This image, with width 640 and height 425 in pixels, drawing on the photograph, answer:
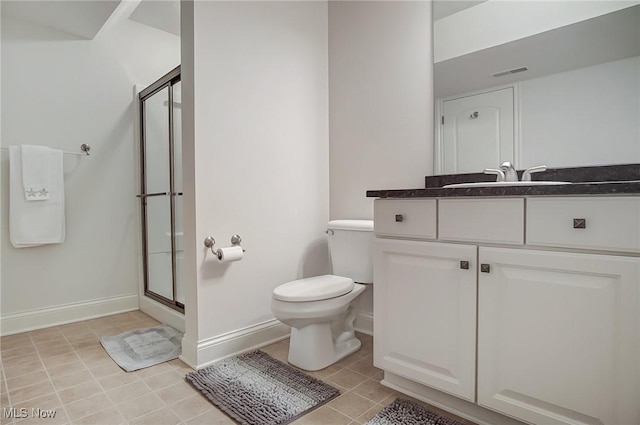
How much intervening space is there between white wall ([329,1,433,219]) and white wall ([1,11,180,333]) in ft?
5.36

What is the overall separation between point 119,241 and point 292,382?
1.98 meters

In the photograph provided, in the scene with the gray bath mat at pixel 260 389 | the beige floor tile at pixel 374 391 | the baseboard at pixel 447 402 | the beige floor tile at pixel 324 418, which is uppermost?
the baseboard at pixel 447 402

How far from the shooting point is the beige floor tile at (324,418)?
4.45 feet

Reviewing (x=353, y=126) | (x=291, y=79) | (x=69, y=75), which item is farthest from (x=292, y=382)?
(x=69, y=75)

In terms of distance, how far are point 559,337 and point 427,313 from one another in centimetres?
44

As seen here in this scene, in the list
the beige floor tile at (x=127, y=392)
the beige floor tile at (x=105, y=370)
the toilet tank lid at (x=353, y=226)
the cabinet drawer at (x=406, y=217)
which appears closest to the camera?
the cabinet drawer at (x=406, y=217)

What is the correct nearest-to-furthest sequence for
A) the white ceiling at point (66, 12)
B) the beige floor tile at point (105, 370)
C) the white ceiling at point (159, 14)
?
the beige floor tile at point (105, 370), the white ceiling at point (66, 12), the white ceiling at point (159, 14)

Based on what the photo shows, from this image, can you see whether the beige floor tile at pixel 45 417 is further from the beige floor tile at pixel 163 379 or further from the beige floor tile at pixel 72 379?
the beige floor tile at pixel 163 379

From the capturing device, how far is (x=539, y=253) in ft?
3.68

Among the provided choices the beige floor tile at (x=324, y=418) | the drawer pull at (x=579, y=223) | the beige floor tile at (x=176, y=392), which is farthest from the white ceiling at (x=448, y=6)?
the beige floor tile at (x=176, y=392)

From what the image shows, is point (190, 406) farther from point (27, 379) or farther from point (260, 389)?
point (27, 379)

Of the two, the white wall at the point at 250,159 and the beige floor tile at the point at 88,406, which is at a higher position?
the white wall at the point at 250,159

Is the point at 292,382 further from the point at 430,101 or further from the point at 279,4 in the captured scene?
the point at 279,4
